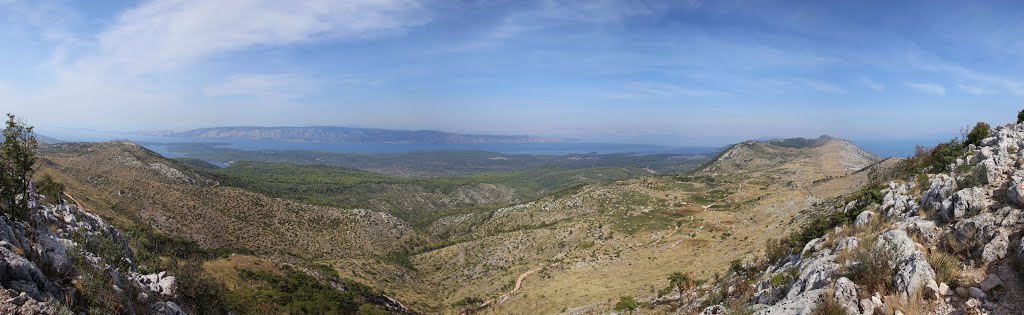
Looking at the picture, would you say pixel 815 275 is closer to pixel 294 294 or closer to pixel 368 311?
pixel 368 311

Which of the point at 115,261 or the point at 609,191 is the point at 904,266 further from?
the point at 609,191

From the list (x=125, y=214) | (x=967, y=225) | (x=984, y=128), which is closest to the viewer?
(x=967, y=225)

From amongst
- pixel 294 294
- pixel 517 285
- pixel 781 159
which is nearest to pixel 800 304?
pixel 517 285

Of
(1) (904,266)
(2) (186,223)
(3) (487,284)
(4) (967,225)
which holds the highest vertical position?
(4) (967,225)

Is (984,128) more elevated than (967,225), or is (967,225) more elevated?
(984,128)

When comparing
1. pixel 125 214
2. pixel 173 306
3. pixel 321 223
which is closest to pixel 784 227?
pixel 173 306

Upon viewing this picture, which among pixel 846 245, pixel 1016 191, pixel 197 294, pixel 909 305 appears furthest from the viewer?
pixel 197 294
